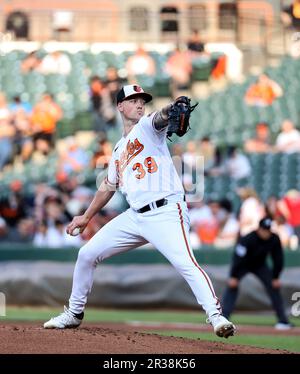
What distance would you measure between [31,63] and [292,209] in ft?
27.3

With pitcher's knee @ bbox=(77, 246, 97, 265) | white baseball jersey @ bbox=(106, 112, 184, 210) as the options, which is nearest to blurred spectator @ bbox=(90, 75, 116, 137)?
pitcher's knee @ bbox=(77, 246, 97, 265)

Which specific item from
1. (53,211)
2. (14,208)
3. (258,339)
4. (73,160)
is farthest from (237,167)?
(258,339)

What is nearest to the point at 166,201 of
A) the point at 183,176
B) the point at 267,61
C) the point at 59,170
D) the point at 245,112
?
the point at 183,176

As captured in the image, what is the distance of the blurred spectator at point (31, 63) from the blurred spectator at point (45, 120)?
6.83 feet

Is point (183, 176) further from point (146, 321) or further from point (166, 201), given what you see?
point (166, 201)

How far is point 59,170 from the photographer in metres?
18.0

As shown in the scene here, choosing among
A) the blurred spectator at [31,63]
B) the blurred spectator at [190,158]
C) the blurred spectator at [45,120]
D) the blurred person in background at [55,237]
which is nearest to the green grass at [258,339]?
the blurred person in background at [55,237]

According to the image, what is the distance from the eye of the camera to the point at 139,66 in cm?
2091

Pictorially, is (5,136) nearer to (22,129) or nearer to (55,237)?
(22,129)

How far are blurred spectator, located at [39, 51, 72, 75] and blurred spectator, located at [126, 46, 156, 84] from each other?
4.63 ft

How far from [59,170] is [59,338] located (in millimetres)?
11019

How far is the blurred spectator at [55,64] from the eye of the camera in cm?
2145

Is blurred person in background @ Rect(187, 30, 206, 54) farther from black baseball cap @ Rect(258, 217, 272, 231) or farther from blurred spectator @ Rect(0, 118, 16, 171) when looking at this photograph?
black baseball cap @ Rect(258, 217, 272, 231)

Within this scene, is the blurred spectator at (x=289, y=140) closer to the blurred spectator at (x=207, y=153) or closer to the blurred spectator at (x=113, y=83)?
the blurred spectator at (x=207, y=153)
